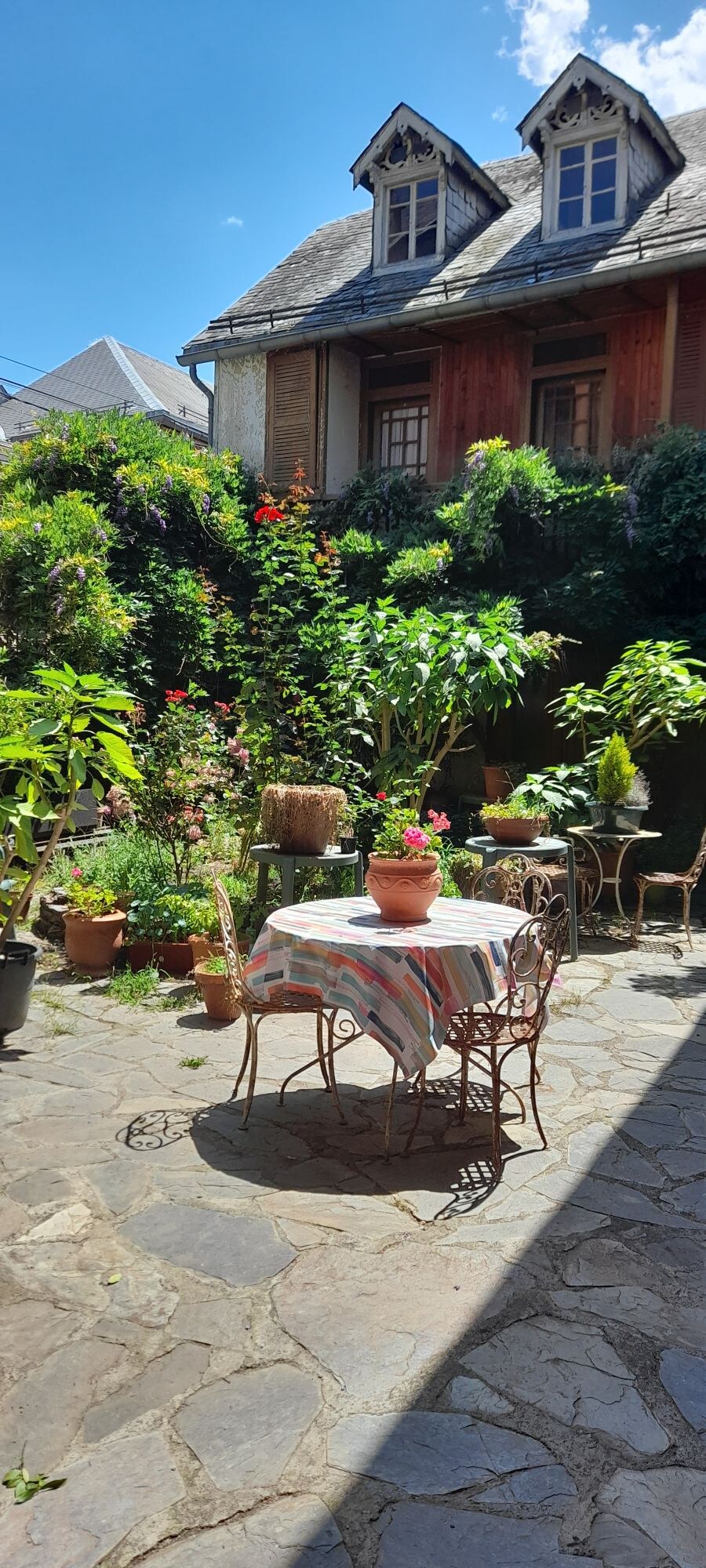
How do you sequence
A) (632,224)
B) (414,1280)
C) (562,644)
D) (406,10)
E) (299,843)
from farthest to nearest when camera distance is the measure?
1. (632,224)
2. (562,644)
3. (406,10)
4. (299,843)
5. (414,1280)

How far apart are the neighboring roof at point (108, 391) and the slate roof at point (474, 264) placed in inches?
281

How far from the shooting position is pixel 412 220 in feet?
43.2

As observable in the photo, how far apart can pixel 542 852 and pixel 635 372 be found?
7681 millimetres

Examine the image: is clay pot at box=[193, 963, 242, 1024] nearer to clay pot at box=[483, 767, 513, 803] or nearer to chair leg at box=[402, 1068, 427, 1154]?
chair leg at box=[402, 1068, 427, 1154]

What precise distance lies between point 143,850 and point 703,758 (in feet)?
18.9

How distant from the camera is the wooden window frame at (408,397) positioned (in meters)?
12.8

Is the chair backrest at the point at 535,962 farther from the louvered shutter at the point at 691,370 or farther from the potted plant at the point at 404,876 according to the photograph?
the louvered shutter at the point at 691,370

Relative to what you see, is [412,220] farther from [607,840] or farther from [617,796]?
[607,840]

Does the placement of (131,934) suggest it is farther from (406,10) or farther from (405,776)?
(406,10)

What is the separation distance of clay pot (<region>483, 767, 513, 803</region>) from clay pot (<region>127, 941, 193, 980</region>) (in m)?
4.04

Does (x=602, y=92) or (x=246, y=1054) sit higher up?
(x=602, y=92)

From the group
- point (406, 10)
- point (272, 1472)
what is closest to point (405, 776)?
point (272, 1472)

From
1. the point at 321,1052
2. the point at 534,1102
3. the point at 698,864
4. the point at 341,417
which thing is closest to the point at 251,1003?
the point at 321,1052

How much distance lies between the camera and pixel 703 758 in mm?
9758
